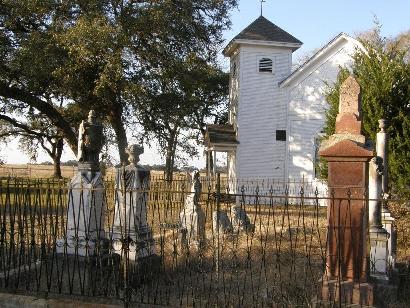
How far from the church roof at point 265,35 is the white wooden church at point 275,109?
0.05 meters

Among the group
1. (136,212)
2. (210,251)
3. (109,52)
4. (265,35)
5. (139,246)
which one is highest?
(265,35)

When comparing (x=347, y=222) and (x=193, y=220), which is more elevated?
(x=347, y=222)

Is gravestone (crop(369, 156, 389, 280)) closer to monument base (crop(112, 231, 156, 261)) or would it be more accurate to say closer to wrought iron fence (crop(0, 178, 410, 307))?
wrought iron fence (crop(0, 178, 410, 307))

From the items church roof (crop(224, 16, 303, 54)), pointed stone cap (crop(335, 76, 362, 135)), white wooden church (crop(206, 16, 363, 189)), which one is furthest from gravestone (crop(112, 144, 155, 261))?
church roof (crop(224, 16, 303, 54))

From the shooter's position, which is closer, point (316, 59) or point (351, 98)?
point (351, 98)

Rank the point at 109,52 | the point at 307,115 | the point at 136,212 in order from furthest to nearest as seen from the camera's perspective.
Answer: the point at 307,115
the point at 109,52
the point at 136,212

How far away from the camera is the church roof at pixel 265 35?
2177 centimetres

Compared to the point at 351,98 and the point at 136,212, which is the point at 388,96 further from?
the point at 136,212

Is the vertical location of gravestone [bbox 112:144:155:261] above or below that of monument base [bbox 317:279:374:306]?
above

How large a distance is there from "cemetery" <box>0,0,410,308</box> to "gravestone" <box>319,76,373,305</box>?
0.02 m

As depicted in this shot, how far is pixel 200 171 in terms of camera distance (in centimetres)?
1420

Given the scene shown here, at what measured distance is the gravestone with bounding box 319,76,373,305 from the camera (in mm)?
6176

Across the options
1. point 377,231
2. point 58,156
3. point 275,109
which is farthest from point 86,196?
point 58,156

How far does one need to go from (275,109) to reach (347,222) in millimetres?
15529
